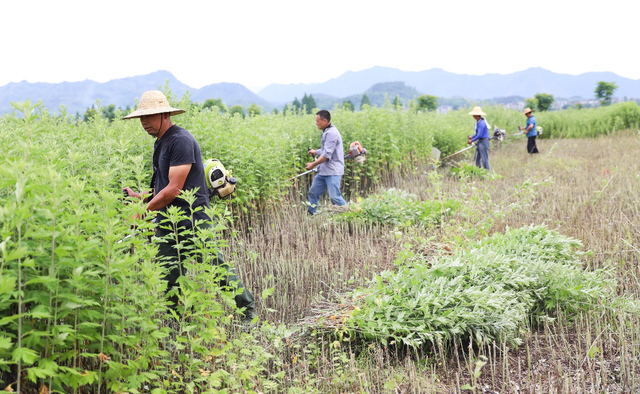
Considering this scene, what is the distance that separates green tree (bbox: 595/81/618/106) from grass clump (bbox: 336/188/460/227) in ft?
147

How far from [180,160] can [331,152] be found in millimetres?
4065

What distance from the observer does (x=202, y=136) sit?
5.55m

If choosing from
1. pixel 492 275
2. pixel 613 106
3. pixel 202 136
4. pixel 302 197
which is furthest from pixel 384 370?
pixel 613 106

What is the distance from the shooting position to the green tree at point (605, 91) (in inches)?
1664

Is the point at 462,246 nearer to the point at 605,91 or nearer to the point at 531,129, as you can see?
the point at 531,129

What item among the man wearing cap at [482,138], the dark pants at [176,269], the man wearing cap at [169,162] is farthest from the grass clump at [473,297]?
the man wearing cap at [482,138]

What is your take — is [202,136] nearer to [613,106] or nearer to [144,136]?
[144,136]

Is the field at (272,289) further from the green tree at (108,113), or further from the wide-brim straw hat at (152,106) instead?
the green tree at (108,113)

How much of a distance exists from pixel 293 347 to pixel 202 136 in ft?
10.5

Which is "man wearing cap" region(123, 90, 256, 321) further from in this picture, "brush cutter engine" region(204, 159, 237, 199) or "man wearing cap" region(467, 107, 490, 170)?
"man wearing cap" region(467, 107, 490, 170)

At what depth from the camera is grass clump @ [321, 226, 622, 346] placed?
323cm

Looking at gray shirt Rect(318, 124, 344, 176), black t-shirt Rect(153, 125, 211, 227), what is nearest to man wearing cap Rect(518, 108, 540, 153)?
gray shirt Rect(318, 124, 344, 176)

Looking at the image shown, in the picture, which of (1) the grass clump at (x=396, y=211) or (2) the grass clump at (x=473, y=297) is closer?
(2) the grass clump at (x=473, y=297)

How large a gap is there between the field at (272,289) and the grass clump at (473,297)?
31 mm
